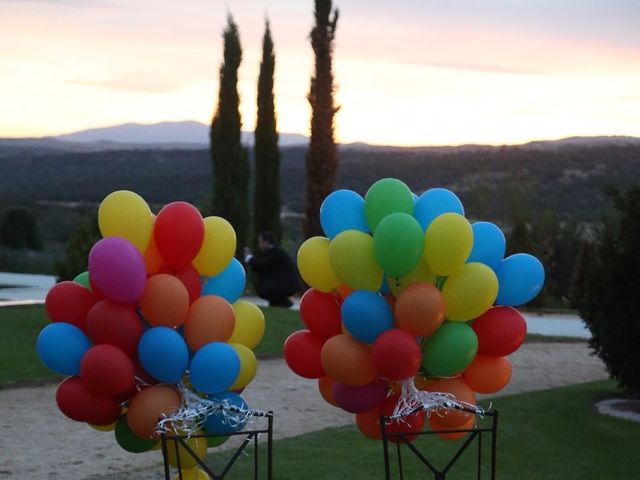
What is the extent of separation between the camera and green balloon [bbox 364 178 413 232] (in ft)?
19.1

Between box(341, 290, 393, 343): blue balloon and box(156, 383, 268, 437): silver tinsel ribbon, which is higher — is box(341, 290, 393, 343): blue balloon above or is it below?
above

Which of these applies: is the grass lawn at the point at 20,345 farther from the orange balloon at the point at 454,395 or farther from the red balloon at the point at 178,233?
the orange balloon at the point at 454,395

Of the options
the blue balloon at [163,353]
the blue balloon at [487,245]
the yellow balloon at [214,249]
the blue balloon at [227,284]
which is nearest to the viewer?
the blue balloon at [163,353]

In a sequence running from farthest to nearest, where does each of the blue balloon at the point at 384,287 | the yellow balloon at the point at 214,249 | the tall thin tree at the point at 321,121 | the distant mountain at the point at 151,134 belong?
the distant mountain at the point at 151,134
the tall thin tree at the point at 321,121
the yellow balloon at the point at 214,249
the blue balloon at the point at 384,287

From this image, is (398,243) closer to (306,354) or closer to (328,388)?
(306,354)

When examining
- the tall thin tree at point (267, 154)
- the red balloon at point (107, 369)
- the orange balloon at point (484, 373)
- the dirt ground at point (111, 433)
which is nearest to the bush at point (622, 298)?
the dirt ground at point (111, 433)

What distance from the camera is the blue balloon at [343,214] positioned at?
595 centimetres

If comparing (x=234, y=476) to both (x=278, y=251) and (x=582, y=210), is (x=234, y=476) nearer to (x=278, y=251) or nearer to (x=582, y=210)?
(x=278, y=251)

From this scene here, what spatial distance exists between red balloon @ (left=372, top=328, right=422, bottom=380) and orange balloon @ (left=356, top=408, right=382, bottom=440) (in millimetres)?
548

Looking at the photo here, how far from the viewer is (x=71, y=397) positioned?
18.8 feet

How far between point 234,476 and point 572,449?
2.95m

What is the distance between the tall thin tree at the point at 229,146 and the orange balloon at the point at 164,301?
20456 mm

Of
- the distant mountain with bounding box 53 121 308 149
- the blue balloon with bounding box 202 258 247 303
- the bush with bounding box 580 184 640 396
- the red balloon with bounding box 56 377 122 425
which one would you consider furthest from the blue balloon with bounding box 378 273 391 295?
the distant mountain with bounding box 53 121 308 149

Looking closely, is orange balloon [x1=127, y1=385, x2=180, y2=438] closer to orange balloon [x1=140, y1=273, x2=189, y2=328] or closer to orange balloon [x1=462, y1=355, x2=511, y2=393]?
orange balloon [x1=140, y1=273, x2=189, y2=328]
